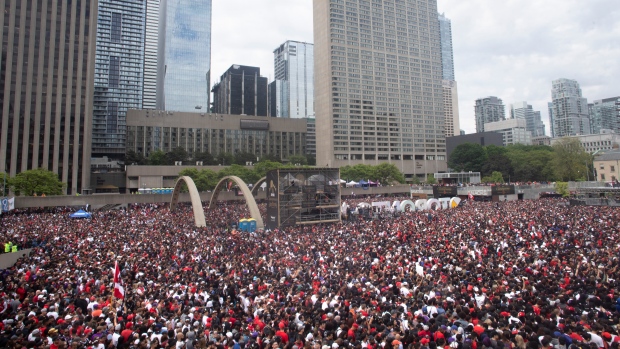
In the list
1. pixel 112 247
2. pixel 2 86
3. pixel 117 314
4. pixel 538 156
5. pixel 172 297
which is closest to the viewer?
pixel 117 314

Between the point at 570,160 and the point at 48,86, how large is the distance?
111 metres

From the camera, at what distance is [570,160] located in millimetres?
75250

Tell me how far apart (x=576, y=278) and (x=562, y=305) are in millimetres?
3434

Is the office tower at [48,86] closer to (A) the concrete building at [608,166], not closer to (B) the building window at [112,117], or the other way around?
(B) the building window at [112,117]

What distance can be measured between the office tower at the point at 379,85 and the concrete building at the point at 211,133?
13816mm

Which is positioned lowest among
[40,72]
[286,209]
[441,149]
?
[286,209]

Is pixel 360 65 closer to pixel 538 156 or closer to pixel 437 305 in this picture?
pixel 538 156

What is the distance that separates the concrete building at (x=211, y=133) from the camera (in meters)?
114

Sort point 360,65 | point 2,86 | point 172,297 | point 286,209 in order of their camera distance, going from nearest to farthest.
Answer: point 172,297 → point 286,209 → point 2,86 → point 360,65

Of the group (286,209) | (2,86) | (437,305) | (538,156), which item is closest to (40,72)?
(2,86)

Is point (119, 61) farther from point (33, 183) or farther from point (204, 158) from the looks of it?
point (33, 183)

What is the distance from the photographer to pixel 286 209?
32.3 metres

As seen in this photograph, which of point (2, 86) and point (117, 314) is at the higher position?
point (2, 86)

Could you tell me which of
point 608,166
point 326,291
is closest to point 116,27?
point 608,166
